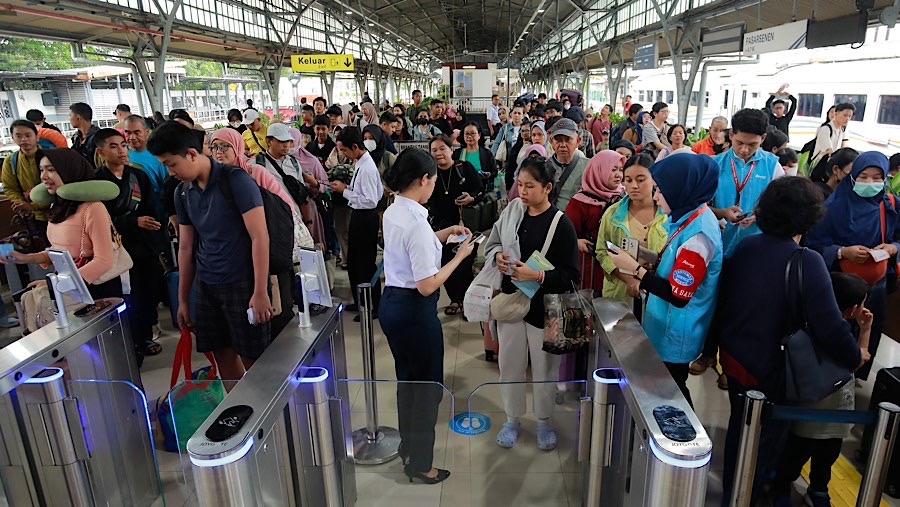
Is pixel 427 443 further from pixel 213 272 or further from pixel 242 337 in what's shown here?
pixel 213 272

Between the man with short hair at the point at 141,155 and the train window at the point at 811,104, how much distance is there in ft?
35.8

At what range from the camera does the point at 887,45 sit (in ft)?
25.2

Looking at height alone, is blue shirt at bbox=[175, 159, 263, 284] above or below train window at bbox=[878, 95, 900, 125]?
below

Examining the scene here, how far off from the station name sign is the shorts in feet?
24.4

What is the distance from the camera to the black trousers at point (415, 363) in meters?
2.15

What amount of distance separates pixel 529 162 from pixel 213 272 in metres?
1.54

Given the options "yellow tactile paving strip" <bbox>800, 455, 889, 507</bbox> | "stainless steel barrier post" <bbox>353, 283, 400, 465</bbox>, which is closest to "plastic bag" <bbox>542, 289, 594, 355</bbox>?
"stainless steel barrier post" <bbox>353, 283, 400, 465</bbox>

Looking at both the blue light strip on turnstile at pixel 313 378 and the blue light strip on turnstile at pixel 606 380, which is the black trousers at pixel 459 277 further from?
the blue light strip on turnstile at pixel 606 380

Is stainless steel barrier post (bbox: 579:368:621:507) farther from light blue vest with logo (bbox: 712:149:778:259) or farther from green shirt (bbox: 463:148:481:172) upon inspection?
green shirt (bbox: 463:148:481:172)

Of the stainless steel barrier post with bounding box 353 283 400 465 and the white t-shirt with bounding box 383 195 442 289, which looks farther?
the stainless steel barrier post with bounding box 353 283 400 465

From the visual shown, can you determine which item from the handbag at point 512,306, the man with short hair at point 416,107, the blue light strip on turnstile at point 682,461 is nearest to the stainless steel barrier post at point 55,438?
the handbag at point 512,306

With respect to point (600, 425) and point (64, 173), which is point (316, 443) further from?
point (64, 173)

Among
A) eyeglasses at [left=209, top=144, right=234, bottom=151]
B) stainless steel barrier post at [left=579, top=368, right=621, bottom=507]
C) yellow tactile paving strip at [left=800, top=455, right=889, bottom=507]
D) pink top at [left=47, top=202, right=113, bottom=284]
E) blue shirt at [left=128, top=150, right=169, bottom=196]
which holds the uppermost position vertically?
eyeglasses at [left=209, top=144, right=234, bottom=151]

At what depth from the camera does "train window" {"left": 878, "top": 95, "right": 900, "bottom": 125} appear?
27.1 ft
